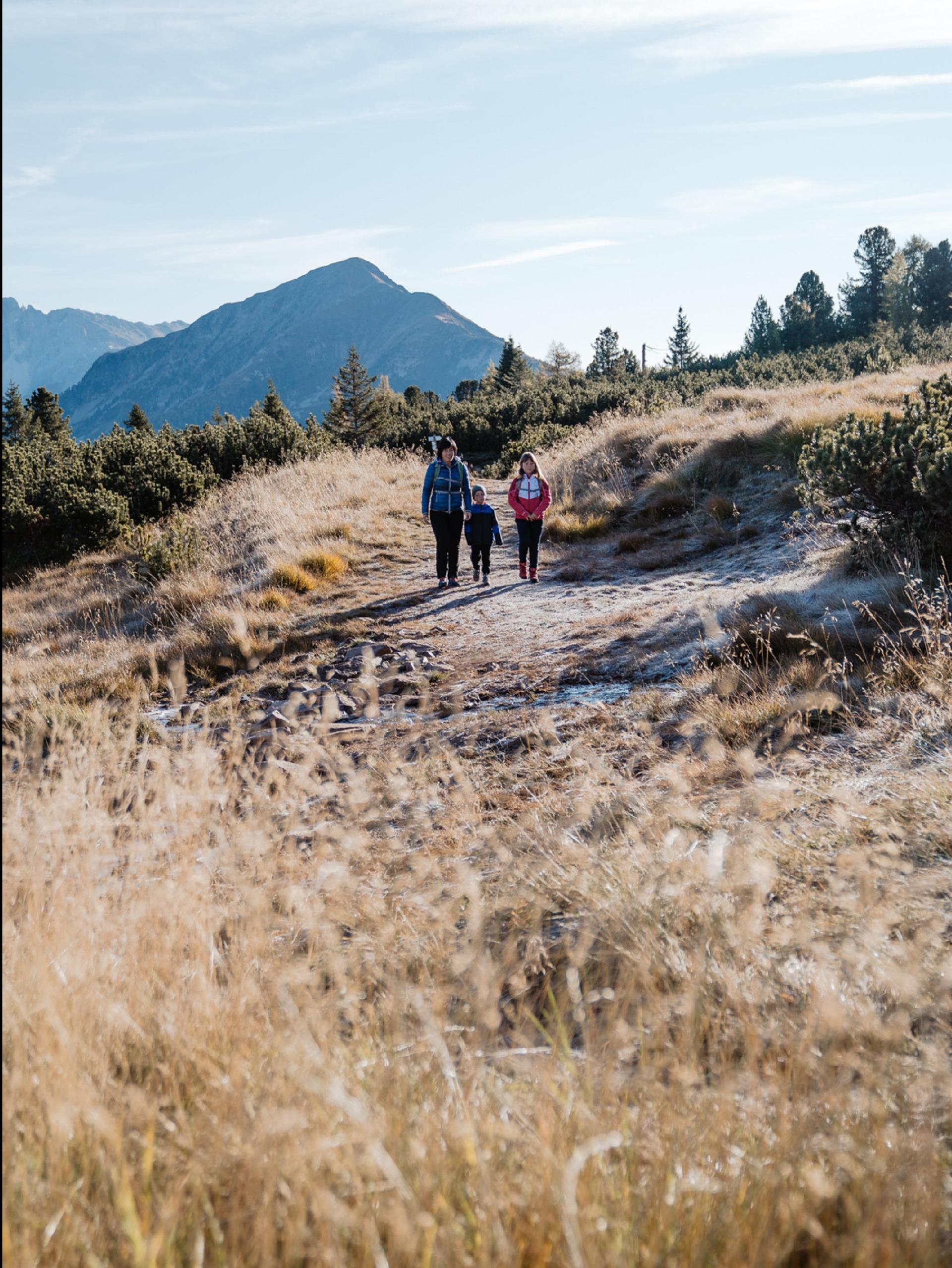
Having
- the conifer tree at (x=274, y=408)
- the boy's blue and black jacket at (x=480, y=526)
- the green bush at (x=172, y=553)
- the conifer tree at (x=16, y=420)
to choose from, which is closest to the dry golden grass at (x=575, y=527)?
the boy's blue and black jacket at (x=480, y=526)

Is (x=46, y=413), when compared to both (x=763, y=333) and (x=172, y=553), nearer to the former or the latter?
(x=172, y=553)

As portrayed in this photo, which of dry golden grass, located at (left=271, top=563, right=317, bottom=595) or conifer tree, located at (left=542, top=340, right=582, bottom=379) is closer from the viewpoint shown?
dry golden grass, located at (left=271, top=563, right=317, bottom=595)

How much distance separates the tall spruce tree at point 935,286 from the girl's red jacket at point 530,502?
65.8 m

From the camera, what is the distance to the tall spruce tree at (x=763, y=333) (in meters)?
68.0

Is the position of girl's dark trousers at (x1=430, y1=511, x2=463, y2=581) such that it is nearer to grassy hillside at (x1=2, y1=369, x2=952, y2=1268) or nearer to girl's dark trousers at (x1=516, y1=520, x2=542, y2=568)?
girl's dark trousers at (x1=516, y1=520, x2=542, y2=568)

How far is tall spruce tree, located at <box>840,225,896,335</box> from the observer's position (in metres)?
67.6

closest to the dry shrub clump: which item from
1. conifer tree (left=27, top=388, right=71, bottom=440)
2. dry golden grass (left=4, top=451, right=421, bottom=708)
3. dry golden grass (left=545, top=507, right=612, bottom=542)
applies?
dry golden grass (left=4, top=451, right=421, bottom=708)

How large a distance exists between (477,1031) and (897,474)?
7131 mm

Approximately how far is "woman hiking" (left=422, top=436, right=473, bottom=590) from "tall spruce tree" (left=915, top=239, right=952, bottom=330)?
66431mm

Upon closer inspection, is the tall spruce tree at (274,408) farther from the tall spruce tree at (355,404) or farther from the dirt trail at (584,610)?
the tall spruce tree at (355,404)

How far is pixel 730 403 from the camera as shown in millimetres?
19594

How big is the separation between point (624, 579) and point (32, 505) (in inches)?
595

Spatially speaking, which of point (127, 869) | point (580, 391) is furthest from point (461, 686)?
point (580, 391)

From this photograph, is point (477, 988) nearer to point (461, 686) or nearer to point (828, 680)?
point (828, 680)
